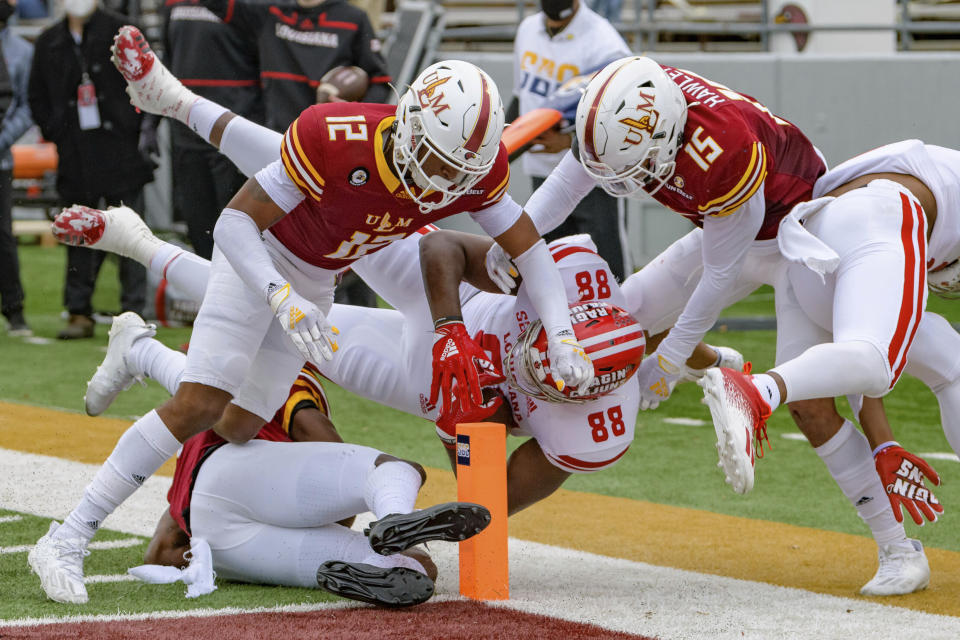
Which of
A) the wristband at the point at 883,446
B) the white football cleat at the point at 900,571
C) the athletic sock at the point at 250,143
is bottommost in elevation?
the white football cleat at the point at 900,571

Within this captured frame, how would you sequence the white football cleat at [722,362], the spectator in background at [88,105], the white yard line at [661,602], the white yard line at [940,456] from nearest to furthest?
the white yard line at [661,602]
the white football cleat at [722,362]
the white yard line at [940,456]
the spectator in background at [88,105]

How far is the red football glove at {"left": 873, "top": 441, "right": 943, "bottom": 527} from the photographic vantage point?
12.2ft

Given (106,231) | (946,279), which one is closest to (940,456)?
(946,279)

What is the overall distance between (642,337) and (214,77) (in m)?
3.97

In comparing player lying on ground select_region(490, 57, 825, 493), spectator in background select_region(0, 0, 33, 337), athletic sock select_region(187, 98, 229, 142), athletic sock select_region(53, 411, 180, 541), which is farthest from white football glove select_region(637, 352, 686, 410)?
spectator in background select_region(0, 0, 33, 337)

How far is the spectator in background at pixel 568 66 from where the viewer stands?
645 cm

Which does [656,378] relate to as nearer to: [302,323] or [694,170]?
[694,170]

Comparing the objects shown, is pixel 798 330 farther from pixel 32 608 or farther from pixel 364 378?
pixel 32 608

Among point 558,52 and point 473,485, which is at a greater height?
point 558,52

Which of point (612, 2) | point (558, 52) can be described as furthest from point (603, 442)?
point (612, 2)

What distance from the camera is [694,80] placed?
12.8 ft

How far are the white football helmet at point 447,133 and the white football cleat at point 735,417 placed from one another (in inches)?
32.9

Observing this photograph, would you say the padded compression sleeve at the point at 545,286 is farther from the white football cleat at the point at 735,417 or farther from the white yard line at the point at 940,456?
the white yard line at the point at 940,456

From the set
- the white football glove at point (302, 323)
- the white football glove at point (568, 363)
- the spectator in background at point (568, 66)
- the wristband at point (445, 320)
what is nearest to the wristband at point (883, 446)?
the white football glove at point (568, 363)
